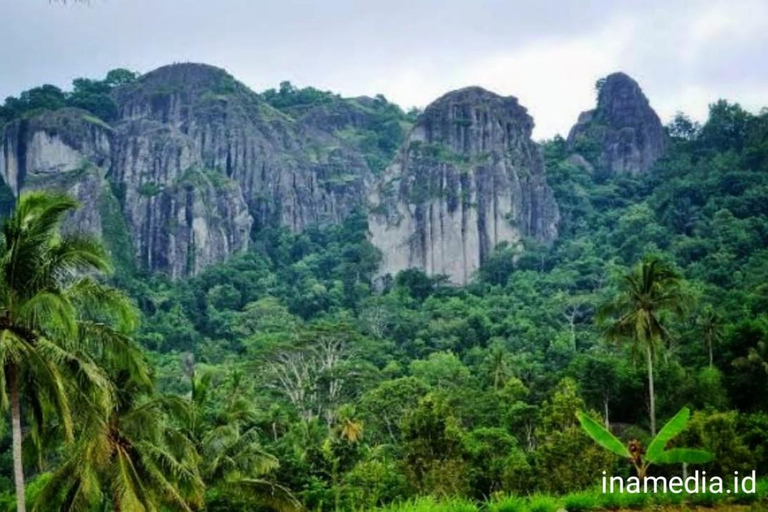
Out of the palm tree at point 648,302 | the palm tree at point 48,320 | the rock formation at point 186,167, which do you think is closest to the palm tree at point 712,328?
the palm tree at point 648,302

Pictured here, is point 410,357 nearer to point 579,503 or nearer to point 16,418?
point 16,418

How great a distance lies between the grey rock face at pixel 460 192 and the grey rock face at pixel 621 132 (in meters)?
18.7

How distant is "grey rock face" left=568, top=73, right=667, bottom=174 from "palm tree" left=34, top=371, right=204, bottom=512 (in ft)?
352

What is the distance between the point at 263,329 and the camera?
237 feet

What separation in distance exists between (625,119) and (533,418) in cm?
9233

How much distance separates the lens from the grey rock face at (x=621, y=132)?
115 metres

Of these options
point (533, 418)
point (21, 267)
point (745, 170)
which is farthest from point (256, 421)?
point (745, 170)

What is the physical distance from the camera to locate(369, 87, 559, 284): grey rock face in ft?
304

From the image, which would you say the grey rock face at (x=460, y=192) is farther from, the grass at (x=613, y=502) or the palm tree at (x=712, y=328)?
the grass at (x=613, y=502)

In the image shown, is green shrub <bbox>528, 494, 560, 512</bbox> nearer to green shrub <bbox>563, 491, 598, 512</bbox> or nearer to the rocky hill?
green shrub <bbox>563, 491, 598, 512</bbox>

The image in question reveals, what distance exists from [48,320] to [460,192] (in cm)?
8463

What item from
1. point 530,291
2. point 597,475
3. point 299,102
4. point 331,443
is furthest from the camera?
point 299,102

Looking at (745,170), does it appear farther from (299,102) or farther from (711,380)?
(299,102)

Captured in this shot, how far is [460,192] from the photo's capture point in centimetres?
9381
